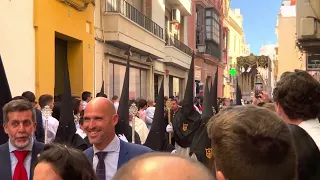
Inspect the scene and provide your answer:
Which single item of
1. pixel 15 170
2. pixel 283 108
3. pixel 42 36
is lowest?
pixel 15 170

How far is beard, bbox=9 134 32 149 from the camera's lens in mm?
3730

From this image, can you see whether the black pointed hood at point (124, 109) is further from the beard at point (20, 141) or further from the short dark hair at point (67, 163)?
the short dark hair at point (67, 163)

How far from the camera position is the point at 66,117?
521 cm

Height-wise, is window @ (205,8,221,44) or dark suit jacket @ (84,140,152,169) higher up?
window @ (205,8,221,44)

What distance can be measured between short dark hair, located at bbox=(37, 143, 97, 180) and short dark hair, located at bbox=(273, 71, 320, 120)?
1.28 meters

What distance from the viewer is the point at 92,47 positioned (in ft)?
55.9

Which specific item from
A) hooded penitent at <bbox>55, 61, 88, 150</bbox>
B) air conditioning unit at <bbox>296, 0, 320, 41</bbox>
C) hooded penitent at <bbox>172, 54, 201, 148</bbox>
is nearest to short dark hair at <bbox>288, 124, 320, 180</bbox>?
hooded penitent at <bbox>55, 61, 88, 150</bbox>

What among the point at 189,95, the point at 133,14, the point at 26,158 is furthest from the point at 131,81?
the point at 26,158

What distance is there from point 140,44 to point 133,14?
1.33 m

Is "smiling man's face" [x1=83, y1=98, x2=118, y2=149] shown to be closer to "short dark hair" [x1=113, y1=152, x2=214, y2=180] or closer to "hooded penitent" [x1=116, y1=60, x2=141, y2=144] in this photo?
"hooded penitent" [x1=116, y1=60, x2=141, y2=144]

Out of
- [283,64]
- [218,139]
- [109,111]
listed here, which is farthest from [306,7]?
[283,64]

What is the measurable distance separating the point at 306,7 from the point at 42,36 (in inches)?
277

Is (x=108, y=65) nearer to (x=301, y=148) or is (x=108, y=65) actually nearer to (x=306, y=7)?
(x=306, y=7)

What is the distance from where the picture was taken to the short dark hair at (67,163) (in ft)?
8.07
